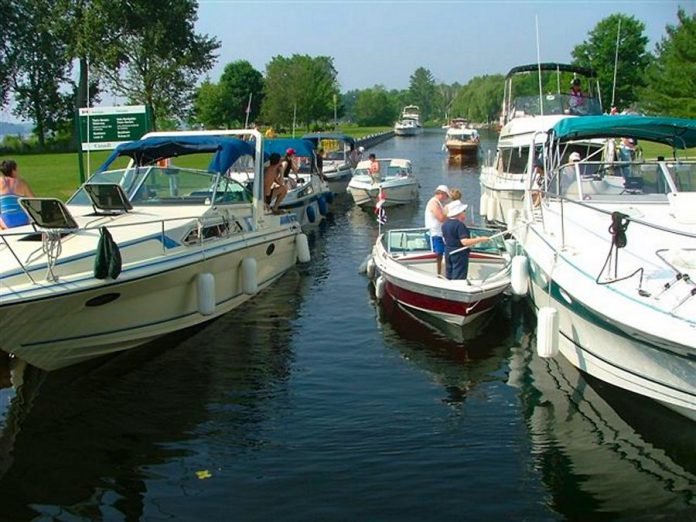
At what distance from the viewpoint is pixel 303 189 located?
2123cm

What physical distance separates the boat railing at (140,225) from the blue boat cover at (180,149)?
3.90 ft

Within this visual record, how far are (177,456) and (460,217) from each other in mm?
5568

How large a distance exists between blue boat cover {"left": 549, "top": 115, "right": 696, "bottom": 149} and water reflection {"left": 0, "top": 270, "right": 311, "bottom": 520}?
5349mm

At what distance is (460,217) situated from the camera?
10664 mm

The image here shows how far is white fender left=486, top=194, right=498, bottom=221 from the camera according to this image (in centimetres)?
1997

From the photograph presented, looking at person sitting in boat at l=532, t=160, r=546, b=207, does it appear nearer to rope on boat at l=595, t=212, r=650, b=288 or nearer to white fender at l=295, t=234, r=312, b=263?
white fender at l=295, t=234, r=312, b=263

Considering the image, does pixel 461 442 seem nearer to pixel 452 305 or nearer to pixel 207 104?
pixel 452 305

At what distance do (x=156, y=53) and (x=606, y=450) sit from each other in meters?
43.4

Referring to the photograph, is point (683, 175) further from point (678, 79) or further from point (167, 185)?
point (678, 79)

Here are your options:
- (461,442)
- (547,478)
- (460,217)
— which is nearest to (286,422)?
(461,442)

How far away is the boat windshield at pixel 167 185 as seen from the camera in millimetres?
10945

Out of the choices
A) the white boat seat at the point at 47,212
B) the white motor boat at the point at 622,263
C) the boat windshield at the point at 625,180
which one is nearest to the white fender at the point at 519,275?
the white motor boat at the point at 622,263

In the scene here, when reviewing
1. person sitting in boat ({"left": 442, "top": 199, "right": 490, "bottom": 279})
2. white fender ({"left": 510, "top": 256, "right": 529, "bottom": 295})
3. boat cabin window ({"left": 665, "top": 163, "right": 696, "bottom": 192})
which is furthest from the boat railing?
boat cabin window ({"left": 665, "top": 163, "right": 696, "bottom": 192})

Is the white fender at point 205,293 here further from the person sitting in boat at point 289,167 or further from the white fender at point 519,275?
the person sitting in boat at point 289,167
